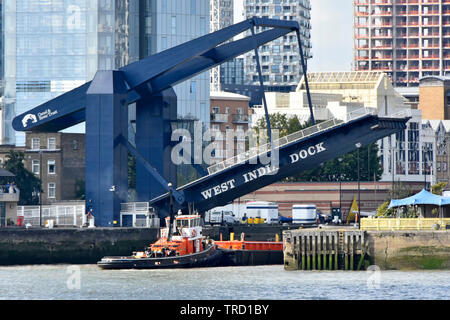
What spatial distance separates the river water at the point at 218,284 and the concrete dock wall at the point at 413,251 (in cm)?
78

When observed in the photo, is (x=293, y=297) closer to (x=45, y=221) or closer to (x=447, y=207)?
(x=447, y=207)

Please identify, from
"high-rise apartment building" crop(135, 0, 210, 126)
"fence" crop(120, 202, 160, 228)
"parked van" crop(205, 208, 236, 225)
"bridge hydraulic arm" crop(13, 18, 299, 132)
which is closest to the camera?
"bridge hydraulic arm" crop(13, 18, 299, 132)

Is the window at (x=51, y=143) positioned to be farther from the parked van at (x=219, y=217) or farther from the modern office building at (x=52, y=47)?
the modern office building at (x=52, y=47)

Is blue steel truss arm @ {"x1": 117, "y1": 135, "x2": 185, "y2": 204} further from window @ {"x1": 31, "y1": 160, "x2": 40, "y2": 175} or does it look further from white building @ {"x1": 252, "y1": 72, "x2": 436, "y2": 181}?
white building @ {"x1": 252, "y1": 72, "x2": 436, "y2": 181}

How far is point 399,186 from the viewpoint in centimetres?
10894

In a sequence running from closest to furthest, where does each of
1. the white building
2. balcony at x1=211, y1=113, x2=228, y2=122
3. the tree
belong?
the tree < the white building < balcony at x1=211, y1=113, x2=228, y2=122

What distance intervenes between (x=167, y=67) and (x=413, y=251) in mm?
16086

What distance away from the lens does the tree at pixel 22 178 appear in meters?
89.9

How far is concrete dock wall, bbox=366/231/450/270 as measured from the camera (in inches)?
2502

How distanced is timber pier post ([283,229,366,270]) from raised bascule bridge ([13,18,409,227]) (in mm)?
7020

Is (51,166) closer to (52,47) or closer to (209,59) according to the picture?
(52,47)

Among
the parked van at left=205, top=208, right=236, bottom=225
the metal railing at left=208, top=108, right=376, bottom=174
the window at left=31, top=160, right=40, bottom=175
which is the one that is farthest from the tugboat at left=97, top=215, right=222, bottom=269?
the window at left=31, top=160, right=40, bottom=175

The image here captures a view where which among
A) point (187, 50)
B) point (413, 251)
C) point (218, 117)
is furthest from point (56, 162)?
point (218, 117)
